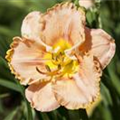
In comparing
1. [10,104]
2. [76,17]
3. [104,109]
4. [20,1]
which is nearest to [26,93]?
[76,17]

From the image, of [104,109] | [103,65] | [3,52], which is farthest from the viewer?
[104,109]

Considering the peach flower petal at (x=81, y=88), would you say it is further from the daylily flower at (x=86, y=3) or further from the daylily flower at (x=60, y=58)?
the daylily flower at (x=86, y=3)

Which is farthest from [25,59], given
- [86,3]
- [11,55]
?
[86,3]

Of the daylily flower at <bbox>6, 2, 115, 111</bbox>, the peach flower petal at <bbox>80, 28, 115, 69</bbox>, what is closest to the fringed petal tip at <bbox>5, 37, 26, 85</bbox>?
the daylily flower at <bbox>6, 2, 115, 111</bbox>

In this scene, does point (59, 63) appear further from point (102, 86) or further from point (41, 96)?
point (102, 86)

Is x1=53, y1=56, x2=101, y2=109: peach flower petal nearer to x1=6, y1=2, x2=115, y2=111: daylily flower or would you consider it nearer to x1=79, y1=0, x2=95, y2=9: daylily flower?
x1=6, y1=2, x2=115, y2=111: daylily flower

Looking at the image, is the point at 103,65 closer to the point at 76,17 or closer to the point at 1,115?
the point at 76,17
